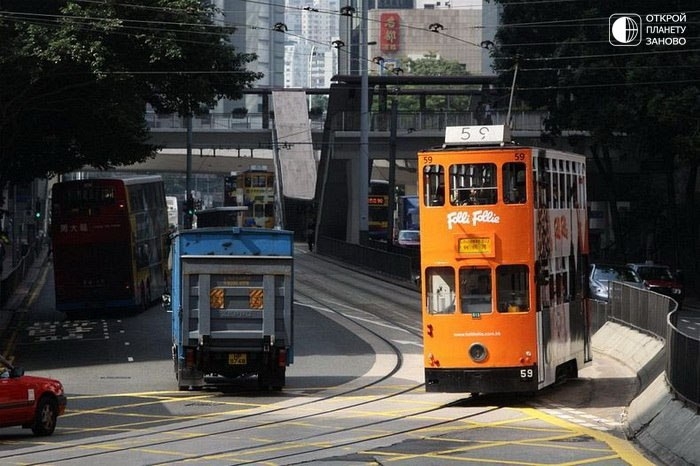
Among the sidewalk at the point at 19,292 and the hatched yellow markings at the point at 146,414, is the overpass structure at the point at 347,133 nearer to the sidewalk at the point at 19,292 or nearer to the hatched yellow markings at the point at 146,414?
the sidewalk at the point at 19,292

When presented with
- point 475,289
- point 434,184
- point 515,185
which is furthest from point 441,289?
point 515,185

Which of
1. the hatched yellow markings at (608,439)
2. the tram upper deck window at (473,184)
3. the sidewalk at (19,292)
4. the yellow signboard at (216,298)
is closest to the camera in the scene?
the hatched yellow markings at (608,439)

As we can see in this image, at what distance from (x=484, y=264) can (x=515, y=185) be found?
1.43 metres

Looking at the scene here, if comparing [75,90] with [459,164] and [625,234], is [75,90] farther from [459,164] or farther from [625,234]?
[625,234]

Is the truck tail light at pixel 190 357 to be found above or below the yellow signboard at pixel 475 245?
below

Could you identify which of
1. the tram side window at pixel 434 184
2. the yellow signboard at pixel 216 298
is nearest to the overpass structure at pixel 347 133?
the yellow signboard at pixel 216 298

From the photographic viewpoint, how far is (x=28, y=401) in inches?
832

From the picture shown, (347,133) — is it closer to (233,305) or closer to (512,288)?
(233,305)

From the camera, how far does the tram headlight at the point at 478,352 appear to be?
23.5 metres

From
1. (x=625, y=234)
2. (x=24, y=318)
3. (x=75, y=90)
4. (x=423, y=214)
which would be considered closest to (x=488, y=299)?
(x=423, y=214)

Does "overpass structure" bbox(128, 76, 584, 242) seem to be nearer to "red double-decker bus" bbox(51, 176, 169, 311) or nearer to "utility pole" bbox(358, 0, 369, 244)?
"utility pole" bbox(358, 0, 369, 244)
